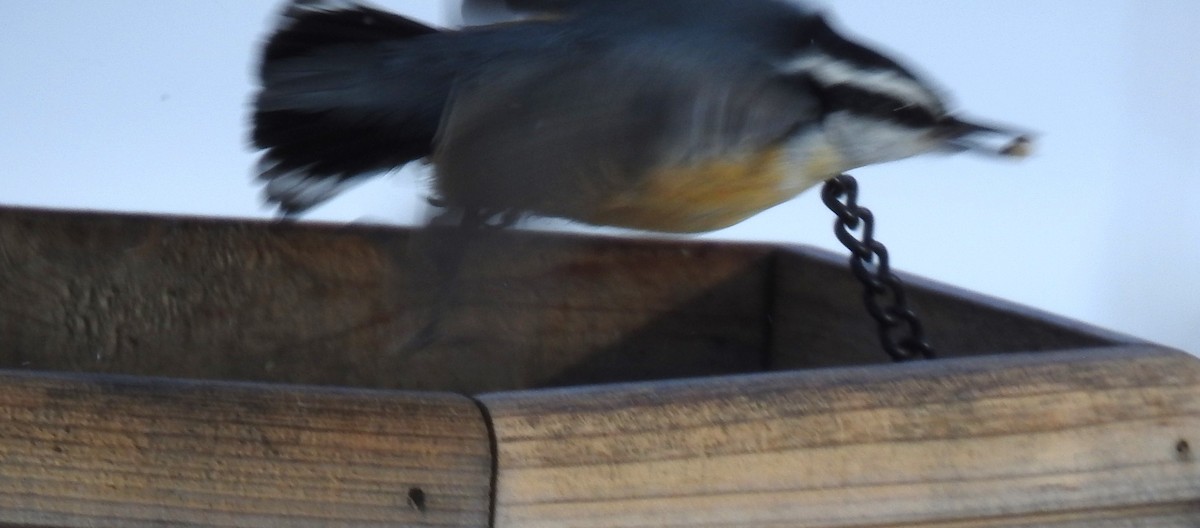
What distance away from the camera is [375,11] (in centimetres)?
40

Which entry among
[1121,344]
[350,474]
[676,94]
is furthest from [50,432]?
[1121,344]

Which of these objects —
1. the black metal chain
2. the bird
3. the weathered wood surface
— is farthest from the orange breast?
the weathered wood surface

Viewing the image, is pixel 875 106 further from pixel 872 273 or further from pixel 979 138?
pixel 872 273

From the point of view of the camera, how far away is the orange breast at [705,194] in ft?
1.20

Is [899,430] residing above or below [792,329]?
above

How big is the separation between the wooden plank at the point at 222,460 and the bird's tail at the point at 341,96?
105mm

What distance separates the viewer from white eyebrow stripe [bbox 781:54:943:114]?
0.38 metres

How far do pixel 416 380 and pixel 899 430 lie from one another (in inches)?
14.1

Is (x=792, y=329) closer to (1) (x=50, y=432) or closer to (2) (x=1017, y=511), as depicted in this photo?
(2) (x=1017, y=511)

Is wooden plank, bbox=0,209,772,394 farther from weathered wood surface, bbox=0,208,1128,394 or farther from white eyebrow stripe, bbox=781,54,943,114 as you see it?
white eyebrow stripe, bbox=781,54,943,114

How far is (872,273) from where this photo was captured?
1.75ft

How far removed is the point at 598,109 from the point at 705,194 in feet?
0.12

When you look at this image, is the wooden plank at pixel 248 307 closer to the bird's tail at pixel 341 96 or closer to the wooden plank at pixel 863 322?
the wooden plank at pixel 863 322

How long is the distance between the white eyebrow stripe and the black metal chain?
0.08 metres
